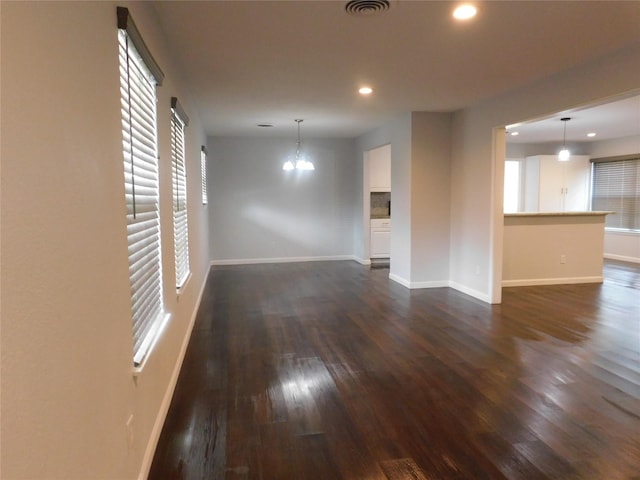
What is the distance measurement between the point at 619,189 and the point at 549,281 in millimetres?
4318

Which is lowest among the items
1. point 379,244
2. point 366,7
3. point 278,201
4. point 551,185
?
point 379,244

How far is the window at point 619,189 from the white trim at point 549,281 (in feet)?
10.5

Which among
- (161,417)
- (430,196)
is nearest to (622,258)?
(430,196)

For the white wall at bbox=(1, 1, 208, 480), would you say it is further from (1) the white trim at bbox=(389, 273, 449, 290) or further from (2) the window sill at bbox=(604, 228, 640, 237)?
(2) the window sill at bbox=(604, 228, 640, 237)

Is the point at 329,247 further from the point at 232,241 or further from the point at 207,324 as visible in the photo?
the point at 207,324

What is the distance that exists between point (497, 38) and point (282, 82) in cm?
203

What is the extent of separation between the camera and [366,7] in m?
2.54

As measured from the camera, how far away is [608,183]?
9219 mm

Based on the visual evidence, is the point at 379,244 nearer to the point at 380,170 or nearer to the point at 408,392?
the point at 380,170

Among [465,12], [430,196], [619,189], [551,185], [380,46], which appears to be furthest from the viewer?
[551,185]

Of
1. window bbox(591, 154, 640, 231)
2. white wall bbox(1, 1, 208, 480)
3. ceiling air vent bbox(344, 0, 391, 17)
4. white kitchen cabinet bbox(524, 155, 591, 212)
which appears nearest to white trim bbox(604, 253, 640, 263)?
window bbox(591, 154, 640, 231)

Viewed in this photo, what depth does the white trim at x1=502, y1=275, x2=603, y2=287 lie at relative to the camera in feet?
20.3

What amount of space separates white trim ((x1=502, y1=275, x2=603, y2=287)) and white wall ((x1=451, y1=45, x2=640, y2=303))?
0.88 meters

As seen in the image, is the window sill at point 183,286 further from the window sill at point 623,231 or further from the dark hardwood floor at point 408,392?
the window sill at point 623,231
